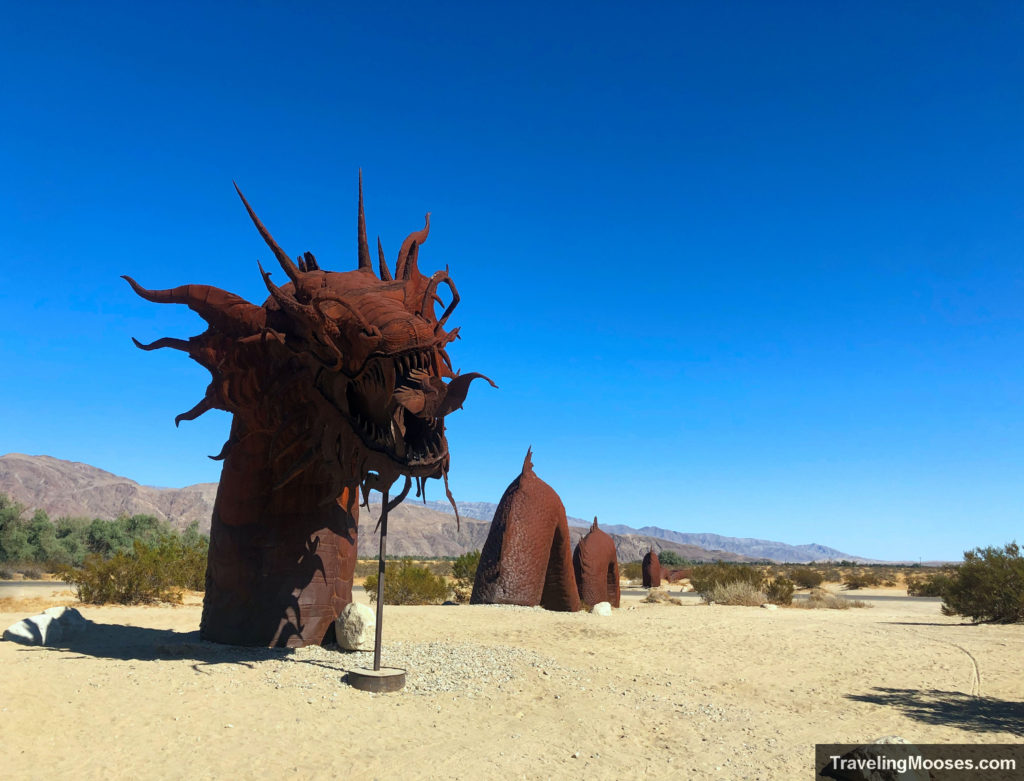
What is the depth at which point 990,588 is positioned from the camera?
14406mm

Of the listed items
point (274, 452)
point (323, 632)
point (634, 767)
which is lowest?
point (634, 767)

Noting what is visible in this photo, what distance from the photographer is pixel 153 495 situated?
4163 inches

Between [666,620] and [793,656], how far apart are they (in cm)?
289

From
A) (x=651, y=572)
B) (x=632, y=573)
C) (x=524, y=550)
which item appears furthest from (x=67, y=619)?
(x=632, y=573)

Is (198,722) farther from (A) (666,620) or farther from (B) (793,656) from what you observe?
(A) (666,620)

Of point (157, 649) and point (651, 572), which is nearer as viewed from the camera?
point (157, 649)

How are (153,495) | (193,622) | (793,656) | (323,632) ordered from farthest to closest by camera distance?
(153,495), (193,622), (793,656), (323,632)

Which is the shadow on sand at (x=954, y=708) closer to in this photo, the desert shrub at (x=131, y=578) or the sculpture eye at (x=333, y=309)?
the sculpture eye at (x=333, y=309)

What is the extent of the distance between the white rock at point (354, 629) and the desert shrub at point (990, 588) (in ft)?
44.6

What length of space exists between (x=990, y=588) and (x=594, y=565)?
8.25 meters

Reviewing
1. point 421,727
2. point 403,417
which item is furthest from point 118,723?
point 403,417

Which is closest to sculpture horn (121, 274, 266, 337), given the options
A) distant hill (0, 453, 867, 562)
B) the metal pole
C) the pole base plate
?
the metal pole

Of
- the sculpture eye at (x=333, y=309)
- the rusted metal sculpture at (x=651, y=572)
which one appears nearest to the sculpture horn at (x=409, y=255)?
the sculpture eye at (x=333, y=309)

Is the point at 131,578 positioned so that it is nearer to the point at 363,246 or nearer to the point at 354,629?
the point at 354,629
